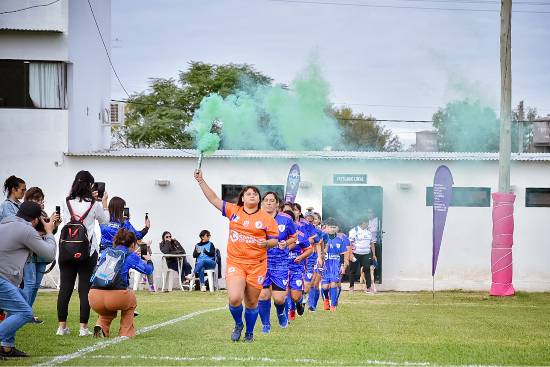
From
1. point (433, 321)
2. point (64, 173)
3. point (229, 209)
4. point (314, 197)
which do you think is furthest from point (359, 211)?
point (229, 209)

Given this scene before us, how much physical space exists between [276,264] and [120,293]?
2.76 metres

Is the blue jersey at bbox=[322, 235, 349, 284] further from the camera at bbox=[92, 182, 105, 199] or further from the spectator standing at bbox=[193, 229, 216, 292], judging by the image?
the spectator standing at bbox=[193, 229, 216, 292]

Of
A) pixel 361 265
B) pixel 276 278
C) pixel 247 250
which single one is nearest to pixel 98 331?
pixel 247 250

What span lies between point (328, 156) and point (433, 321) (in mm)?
13362

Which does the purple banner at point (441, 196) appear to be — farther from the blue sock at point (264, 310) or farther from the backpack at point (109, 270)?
the backpack at point (109, 270)

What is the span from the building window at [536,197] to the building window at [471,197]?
3.70ft

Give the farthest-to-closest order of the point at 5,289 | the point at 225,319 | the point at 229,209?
the point at 225,319
the point at 229,209
the point at 5,289

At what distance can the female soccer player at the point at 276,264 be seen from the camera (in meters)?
15.3

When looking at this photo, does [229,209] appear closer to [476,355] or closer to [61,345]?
[61,345]

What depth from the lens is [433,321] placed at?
18562 millimetres

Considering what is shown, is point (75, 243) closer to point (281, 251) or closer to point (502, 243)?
point (281, 251)

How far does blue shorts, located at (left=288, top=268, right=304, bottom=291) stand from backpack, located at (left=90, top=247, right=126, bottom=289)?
15.7 ft

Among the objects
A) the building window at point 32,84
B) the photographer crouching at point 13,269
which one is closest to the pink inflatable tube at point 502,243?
the building window at point 32,84

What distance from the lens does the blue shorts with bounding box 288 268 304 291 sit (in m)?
17.9
